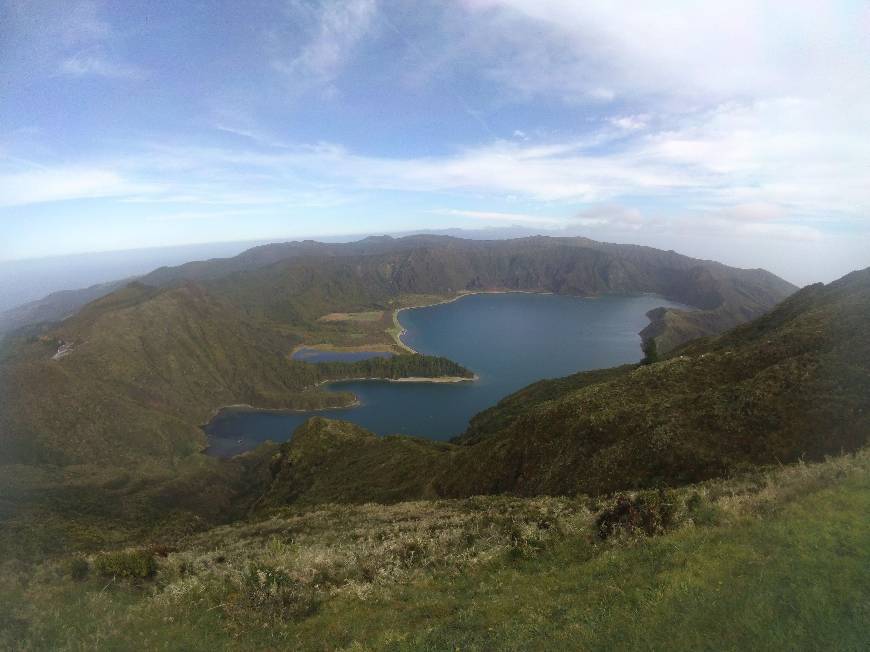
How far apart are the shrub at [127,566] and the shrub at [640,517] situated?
56.6 feet

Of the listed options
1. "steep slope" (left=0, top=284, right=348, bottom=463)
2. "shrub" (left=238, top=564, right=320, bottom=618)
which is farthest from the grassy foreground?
"steep slope" (left=0, top=284, right=348, bottom=463)

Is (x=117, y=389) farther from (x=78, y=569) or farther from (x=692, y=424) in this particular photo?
(x=692, y=424)

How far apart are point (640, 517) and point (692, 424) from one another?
1925cm

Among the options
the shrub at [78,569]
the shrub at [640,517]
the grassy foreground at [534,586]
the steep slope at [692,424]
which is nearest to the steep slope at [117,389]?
the steep slope at [692,424]

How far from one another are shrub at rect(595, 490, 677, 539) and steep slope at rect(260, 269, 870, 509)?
1212cm

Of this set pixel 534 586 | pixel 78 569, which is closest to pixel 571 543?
pixel 534 586

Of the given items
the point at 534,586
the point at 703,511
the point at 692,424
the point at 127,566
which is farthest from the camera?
the point at 692,424

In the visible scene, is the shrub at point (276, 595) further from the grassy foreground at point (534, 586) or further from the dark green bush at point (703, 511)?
the dark green bush at point (703, 511)

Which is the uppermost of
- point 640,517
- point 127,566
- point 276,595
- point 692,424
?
point 640,517

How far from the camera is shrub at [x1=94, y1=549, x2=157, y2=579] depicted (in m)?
17.0

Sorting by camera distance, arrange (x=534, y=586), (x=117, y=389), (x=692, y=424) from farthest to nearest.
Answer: (x=117, y=389) → (x=692, y=424) → (x=534, y=586)

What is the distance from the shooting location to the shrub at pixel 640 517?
14.7 metres

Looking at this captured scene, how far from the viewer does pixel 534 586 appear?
12633 millimetres

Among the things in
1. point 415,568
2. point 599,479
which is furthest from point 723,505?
point 599,479
